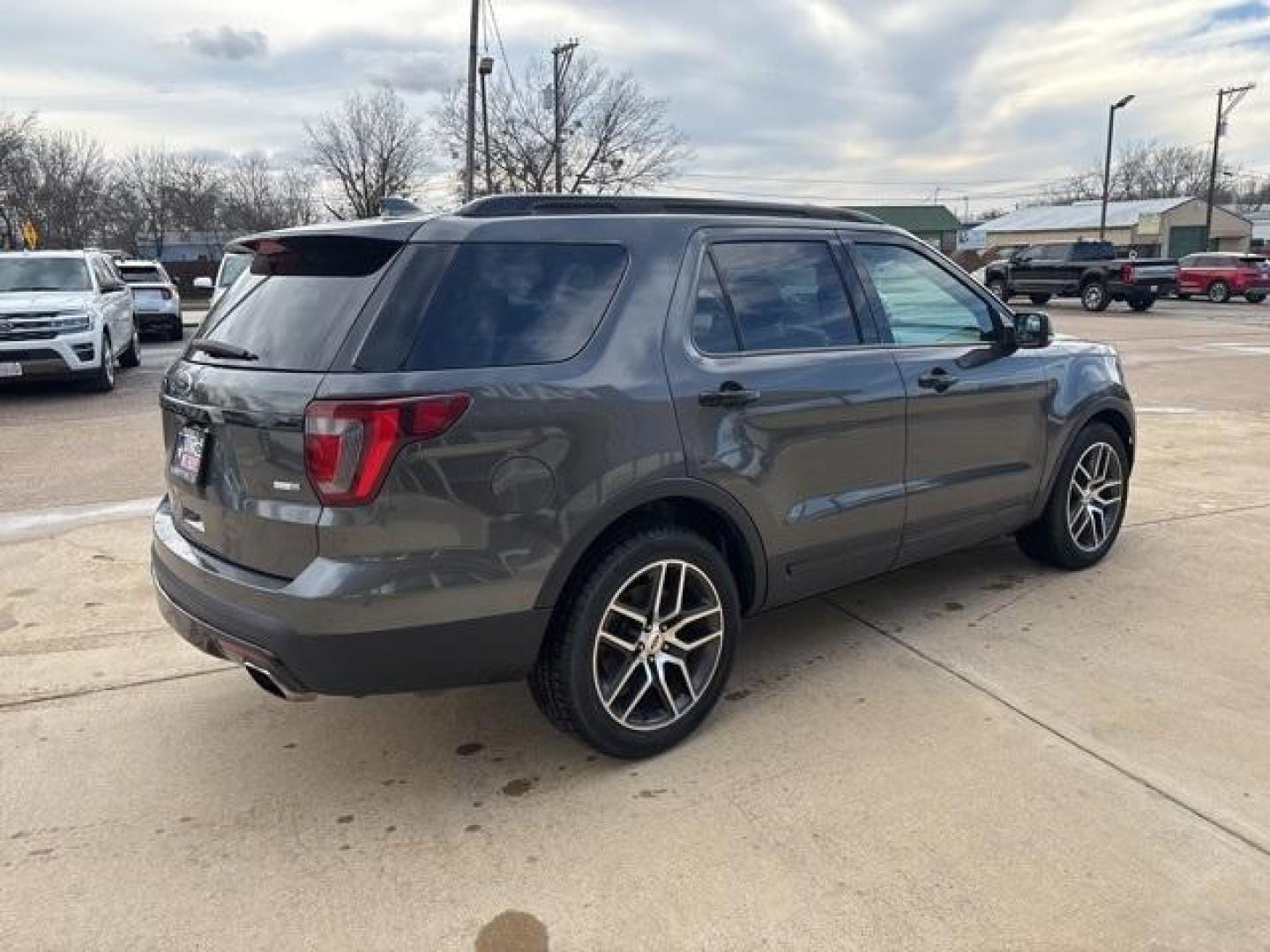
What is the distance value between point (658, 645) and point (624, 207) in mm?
1498

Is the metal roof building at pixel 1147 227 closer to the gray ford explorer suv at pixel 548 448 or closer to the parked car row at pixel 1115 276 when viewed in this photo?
the parked car row at pixel 1115 276

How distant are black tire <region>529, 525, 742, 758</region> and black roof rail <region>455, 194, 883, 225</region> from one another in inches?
42.7

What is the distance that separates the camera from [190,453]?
120 inches

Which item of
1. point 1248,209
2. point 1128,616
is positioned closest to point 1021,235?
point 1248,209

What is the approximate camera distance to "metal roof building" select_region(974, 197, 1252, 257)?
61312 millimetres

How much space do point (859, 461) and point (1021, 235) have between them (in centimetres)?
7106

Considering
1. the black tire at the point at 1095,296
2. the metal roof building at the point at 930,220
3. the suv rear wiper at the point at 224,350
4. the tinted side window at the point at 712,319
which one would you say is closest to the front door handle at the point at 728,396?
the tinted side window at the point at 712,319

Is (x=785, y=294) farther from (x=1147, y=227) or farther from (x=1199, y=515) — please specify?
(x=1147, y=227)

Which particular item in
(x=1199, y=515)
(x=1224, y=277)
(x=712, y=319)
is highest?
(x=1224, y=277)

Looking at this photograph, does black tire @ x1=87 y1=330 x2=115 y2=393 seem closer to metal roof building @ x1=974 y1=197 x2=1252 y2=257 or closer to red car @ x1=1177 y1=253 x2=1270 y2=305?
red car @ x1=1177 y1=253 x2=1270 y2=305

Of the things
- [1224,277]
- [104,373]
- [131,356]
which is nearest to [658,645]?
[104,373]

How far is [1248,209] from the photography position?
93.3 m

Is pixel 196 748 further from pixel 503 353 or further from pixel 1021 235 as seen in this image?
pixel 1021 235

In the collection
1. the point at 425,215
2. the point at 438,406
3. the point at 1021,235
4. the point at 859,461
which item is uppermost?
the point at 1021,235
